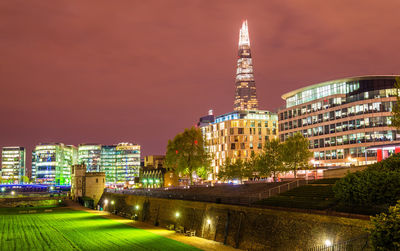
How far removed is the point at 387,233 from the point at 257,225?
1793cm

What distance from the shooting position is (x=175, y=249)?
36531 millimetres

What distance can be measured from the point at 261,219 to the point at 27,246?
78.6ft

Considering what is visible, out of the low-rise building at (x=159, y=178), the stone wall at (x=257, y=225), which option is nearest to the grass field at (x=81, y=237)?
the stone wall at (x=257, y=225)

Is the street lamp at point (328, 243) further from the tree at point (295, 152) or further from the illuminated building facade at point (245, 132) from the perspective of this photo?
the illuminated building facade at point (245, 132)

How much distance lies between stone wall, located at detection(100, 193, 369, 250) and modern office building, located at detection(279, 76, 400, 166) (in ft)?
180

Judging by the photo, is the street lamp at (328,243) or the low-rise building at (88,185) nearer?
the street lamp at (328,243)

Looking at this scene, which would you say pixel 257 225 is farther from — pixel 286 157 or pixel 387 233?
pixel 286 157

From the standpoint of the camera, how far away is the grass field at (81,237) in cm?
3816

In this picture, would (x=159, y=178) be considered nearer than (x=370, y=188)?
No

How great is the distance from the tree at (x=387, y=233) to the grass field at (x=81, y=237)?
2131cm

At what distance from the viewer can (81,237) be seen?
4378 centimetres

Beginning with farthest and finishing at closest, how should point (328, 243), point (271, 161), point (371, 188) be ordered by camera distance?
point (271, 161), point (371, 188), point (328, 243)

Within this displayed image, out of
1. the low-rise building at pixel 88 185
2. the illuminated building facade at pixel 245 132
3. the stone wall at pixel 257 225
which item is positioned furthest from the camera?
the illuminated building facade at pixel 245 132

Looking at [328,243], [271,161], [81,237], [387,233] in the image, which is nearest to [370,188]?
[328,243]
